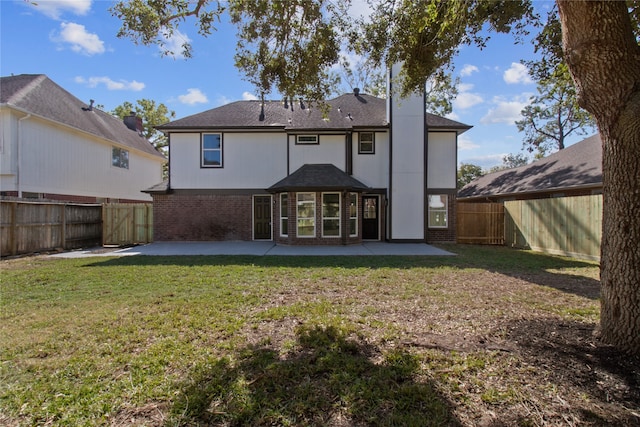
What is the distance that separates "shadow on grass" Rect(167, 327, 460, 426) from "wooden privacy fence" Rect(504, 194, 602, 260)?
11.3 metres

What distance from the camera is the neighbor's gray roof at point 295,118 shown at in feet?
51.9

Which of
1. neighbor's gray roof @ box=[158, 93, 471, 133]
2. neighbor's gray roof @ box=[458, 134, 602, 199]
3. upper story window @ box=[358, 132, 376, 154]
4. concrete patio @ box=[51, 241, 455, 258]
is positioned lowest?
concrete patio @ box=[51, 241, 455, 258]

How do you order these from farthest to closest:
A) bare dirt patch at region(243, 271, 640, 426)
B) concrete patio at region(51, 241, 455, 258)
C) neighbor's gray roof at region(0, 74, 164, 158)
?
neighbor's gray roof at region(0, 74, 164, 158) → concrete patio at region(51, 241, 455, 258) → bare dirt patch at region(243, 271, 640, 426)

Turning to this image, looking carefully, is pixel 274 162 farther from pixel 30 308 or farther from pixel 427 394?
pixel 427 394

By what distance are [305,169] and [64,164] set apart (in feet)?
40.7

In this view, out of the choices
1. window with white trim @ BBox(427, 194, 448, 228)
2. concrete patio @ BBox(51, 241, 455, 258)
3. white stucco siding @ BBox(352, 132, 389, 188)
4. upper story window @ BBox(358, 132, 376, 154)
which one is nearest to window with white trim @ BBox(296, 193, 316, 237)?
concrete patio @ BBox(51, 241, 455, 258)

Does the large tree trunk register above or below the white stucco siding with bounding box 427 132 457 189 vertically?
below

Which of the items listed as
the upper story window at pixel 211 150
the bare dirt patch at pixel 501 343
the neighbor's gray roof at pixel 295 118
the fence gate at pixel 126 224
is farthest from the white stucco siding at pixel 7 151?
the bare dirt patch at pixel 501 343

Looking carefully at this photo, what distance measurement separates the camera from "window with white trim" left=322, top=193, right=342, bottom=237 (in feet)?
47.5

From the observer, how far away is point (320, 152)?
16094 millimetres

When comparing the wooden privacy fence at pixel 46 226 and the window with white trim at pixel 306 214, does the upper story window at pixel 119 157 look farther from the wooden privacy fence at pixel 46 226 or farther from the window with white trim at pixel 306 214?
the window with white trim at pixel 306 214

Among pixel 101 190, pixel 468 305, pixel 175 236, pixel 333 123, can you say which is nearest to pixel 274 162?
pixel 333 123

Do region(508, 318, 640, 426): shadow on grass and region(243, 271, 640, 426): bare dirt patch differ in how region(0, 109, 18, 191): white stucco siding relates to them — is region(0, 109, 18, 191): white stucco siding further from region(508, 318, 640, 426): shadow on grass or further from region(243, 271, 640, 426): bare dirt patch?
region(508, 318, 640, 426): shadow on grass

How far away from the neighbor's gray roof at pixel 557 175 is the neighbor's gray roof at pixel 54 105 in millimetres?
23780
